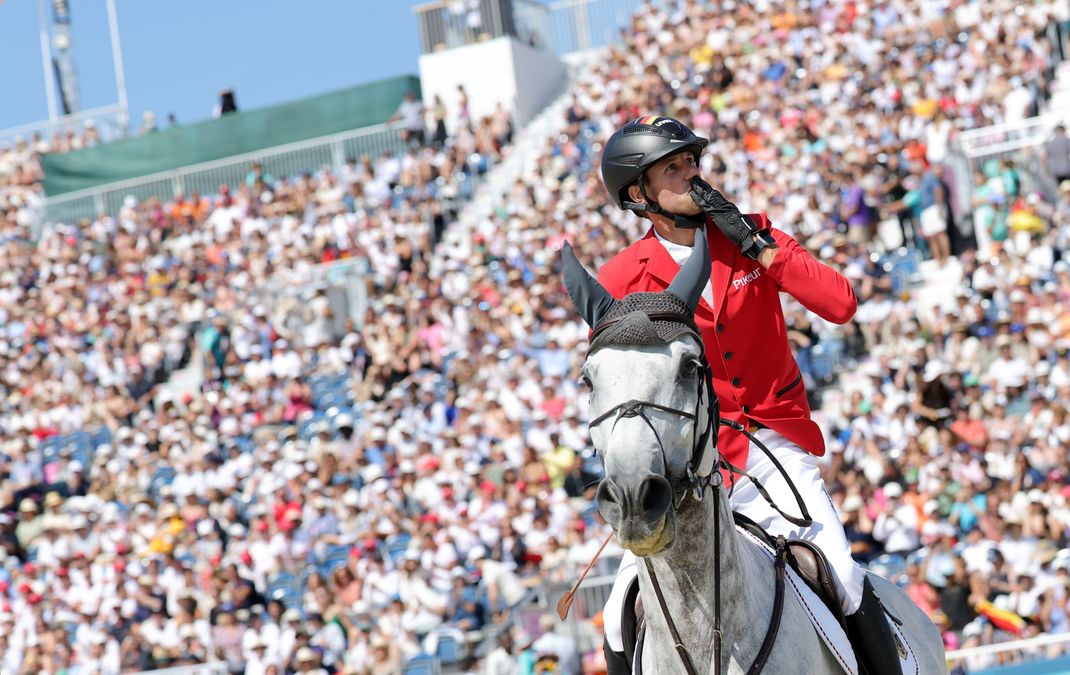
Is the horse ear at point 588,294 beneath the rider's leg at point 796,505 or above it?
above

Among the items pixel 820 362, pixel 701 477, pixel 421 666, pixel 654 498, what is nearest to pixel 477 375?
pixel 820 362

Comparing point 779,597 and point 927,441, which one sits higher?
point 779,597

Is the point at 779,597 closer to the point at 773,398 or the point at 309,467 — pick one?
the point at 773,398

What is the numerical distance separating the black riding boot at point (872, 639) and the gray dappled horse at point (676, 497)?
1.00ft

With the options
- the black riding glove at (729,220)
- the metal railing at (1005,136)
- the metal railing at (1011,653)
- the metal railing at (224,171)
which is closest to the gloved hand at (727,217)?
the black riding glove at (729,220)

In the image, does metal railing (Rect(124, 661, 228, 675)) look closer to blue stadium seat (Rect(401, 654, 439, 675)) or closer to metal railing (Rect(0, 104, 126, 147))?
blue stadium seat (Rect(401, 654, 439, 675))

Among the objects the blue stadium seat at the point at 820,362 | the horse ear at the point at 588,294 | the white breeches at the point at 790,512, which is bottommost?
the blue stadium seat at the point at 820,362

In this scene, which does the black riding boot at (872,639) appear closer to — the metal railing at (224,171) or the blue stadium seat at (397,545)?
the blue stadium seat at (397,545)

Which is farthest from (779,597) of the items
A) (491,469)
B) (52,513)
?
(52,513)

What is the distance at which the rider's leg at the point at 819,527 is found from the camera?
200 inches

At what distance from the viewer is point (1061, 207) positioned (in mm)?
16969

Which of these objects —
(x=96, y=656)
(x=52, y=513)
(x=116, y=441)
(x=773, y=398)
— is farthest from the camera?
(x=116, y=441)

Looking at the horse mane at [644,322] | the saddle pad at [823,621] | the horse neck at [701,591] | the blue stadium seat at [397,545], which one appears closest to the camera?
the horse mane at [644,322]

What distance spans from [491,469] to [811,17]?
1083 cm
